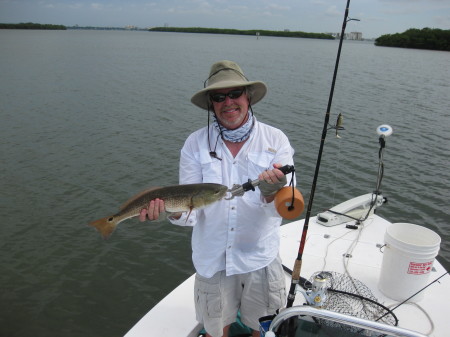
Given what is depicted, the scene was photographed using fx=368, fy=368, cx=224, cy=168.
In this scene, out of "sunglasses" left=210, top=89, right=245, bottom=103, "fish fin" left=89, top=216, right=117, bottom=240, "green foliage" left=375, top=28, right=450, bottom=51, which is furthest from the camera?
"green foliage" left=375, top=28, right=450, bottom=51

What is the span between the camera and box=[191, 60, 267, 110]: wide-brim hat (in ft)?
9.01

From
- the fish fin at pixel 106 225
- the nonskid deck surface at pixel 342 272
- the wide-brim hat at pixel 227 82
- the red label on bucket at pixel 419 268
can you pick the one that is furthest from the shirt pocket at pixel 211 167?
the red label on bucket at pixel 419 268

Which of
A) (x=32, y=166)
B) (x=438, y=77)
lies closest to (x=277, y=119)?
(x=32, y=166)

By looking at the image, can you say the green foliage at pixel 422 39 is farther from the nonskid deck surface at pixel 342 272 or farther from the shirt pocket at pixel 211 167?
the shirt pocket at pixel 211 167

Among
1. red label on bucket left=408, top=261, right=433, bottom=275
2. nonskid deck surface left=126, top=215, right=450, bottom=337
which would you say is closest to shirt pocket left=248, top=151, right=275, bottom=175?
nonskid deck surface left=126, top=215, right=450, bottom=337

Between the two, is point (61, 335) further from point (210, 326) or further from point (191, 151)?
point (191, 151)

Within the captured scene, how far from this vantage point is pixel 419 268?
3.66m

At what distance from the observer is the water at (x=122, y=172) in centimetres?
641

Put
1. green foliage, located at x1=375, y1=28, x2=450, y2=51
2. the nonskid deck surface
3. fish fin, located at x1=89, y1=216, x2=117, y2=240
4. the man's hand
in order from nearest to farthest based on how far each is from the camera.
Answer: the man's hand → fish fin, located at x1=89, y1=216, x2=117, y2=240 → the nonskid deck surface → green foliage, located at x1=375, y1=28, x2=450, y2=51

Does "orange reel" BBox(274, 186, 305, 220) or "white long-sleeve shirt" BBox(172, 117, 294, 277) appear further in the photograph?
"white long-sleeve shirt" BBox(172, 117, 294, 277)

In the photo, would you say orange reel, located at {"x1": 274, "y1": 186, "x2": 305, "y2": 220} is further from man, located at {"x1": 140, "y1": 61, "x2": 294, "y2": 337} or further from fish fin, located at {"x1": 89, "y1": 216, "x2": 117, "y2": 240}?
fish fin, located at {"x1": 89, "y1": 216, "x2": 117, "y2": 240}

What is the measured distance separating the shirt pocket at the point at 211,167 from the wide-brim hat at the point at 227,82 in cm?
51

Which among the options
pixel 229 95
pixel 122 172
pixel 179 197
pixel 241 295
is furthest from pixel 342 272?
pixel 122 172

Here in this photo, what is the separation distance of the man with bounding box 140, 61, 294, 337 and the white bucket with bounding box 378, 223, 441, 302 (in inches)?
56.7
